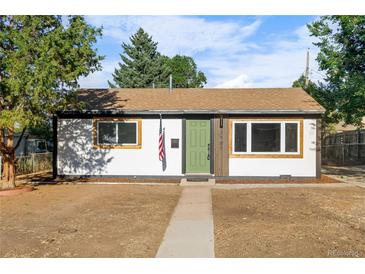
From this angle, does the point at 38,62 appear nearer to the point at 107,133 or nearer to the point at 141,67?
the point at 107,133

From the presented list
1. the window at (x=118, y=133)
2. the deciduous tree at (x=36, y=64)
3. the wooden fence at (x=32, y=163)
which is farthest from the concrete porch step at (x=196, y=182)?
the wooden fence at (x=32, y=163)

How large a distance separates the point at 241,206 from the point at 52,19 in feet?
27.3

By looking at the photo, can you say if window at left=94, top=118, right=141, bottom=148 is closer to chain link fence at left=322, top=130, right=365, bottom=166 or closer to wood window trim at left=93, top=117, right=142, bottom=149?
wood window trim at left=93, top=117, right=142, bottom=149

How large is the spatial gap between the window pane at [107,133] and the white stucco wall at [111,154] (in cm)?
38

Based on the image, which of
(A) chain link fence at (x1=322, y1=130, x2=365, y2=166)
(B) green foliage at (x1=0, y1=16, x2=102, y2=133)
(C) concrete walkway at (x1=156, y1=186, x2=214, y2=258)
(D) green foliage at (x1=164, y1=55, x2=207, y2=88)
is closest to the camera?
(C) concrete walkway at (x1=156, y1=186, x2=214, y2=258)

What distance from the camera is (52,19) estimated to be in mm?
12727

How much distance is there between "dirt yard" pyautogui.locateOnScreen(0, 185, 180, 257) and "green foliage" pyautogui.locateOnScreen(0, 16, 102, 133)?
278 cm

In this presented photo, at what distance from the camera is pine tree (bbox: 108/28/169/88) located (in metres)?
45.8

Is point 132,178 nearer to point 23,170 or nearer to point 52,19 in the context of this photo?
point 23,170

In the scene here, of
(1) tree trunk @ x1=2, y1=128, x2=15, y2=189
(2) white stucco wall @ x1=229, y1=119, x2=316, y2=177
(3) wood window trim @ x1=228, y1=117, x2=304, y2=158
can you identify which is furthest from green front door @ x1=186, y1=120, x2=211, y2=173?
(1) tree trunk @ x1=2, y1=128, x2=15, y2=189

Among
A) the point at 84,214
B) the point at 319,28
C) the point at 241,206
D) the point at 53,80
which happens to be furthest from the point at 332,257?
the point at 319,28

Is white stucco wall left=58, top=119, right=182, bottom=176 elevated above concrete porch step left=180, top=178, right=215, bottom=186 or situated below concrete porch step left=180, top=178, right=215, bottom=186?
above

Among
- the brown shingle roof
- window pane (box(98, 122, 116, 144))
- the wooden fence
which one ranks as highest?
the brown shingle roof

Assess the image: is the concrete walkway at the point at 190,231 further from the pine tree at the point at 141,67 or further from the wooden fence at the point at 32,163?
the pine tree at the point at 141,67
